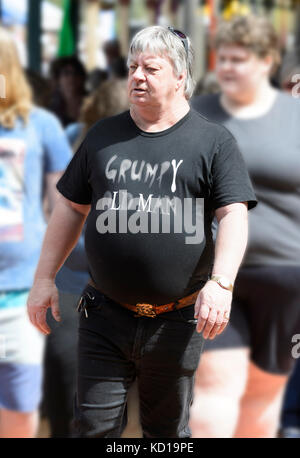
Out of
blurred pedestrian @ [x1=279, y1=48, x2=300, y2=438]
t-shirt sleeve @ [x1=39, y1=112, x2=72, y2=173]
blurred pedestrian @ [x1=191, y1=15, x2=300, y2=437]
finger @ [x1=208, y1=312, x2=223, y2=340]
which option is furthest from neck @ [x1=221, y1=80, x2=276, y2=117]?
finger @ [x1=208, y1=312, x2=223, y2=340]

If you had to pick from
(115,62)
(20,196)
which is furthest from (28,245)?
(115,62)

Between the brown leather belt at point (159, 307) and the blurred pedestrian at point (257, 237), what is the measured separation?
0.98 meters

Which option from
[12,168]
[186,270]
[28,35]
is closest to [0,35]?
[12,168]

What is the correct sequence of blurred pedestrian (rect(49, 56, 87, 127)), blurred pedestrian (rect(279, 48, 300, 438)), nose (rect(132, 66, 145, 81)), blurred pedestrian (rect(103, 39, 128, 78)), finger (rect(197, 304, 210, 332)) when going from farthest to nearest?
blurred pedestrian (rect(103, 39, 128, 78)) → blurred pedestrian (rect(49, 56, 87, 127)) → blurred pedestrian (rect(279, 48, 300, 438)) → nose (rect(132, 66, 145, 81)) → finger (rect(197, 304, 210, 332))

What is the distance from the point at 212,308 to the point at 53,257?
0.51 m

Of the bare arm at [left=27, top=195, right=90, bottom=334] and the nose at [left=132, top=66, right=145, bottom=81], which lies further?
the bare arm at [left=27, top=195, right=90, bottom=334]

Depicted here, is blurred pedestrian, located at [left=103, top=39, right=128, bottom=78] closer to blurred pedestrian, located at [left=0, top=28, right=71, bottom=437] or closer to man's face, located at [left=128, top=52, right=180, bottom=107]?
blurred pedestrian, located at [left=0, top=28, right=71, bottom=437]

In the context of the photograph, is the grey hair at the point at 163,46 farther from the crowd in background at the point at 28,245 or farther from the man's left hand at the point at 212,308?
the crowd in background at the point at 28,245

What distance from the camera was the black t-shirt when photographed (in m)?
2.14

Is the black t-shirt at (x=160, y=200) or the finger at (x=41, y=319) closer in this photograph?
the black t-shirt at (x=160, y=200)

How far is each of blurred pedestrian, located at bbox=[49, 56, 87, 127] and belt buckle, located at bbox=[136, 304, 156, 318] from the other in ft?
10.5

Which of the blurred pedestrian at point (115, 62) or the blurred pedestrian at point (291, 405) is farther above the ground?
the blurred pedestrian at point (115, 62)

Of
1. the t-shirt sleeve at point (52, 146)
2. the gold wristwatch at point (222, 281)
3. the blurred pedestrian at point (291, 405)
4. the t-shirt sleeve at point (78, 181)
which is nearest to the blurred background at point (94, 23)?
the blurred pedestrian at point (291, 405)

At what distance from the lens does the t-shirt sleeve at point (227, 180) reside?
214 centimetres
